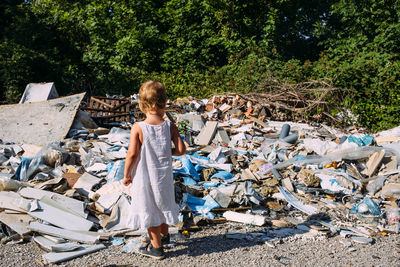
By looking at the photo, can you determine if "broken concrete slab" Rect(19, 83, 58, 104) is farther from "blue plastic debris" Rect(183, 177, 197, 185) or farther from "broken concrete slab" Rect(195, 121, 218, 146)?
"blue plastic debris" Rect(183, 177, 197, 185)

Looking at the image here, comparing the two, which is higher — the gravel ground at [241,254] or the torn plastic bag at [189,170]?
the torn plastic bag at [189,170]

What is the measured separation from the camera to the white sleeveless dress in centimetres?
288

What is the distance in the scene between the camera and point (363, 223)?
4.08m

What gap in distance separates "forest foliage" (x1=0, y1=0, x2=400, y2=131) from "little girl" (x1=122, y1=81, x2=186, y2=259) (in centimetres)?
824

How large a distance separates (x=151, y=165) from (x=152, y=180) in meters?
0.13

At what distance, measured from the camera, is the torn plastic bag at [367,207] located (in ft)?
13.7

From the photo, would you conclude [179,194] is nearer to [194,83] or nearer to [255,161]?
[255,161]

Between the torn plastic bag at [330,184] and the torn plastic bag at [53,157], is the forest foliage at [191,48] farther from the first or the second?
the torn plastic bag at [53,157]

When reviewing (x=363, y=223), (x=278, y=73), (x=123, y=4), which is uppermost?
(x=123, y=4)

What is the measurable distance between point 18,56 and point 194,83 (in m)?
6.41

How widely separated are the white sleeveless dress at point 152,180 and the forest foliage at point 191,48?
27.1ft

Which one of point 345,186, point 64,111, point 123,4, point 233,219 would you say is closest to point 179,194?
point 233,219

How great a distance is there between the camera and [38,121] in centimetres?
710

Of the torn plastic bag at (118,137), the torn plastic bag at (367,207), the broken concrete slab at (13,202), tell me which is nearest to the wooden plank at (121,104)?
the torn plastic bag at (118,137)
